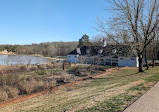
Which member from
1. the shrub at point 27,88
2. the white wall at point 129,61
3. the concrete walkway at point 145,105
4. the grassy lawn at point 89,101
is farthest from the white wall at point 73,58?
the concrete walkway at point 145,105

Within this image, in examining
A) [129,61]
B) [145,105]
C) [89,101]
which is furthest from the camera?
[129,61]

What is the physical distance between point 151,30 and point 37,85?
10.4 m

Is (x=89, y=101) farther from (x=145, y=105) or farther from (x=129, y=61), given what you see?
(x=129, y=61)

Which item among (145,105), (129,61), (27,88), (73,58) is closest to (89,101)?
(145,105)

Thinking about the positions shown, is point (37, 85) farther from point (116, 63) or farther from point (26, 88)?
point (116, 63)

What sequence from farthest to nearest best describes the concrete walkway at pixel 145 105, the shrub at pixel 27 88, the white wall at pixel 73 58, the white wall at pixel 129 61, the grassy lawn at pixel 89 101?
the white wall at pixel 73 58 < the white wall at pixel 129 61 < the shrub at pixel 27 88 < the grassy lawn at pixel 89 101 < the concrete walkway at pixel 145 105

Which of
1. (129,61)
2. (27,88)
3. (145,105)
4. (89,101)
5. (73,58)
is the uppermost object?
(73,58)

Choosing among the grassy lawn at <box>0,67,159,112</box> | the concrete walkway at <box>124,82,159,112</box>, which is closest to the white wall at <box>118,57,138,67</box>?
the grassy lawn at <box>0,67,159,112</box>

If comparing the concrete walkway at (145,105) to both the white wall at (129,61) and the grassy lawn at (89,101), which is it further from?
the white wall at (129,61)

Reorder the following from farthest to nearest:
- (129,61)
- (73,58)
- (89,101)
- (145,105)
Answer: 1. (73,58)
2. (129,61)
3. (89,101)
4. (145,105)

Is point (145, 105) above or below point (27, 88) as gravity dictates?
above

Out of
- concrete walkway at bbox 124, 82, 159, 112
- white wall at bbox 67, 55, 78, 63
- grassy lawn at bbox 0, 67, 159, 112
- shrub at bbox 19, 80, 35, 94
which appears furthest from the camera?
white wall at bbox 67, 55, 78, 63

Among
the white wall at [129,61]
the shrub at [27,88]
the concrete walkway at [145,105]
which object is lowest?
the shrub at [27,88]

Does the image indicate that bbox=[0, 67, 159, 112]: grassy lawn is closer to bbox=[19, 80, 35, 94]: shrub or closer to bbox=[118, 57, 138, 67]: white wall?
bbox=[19, 80, 35, 94]: shrub
